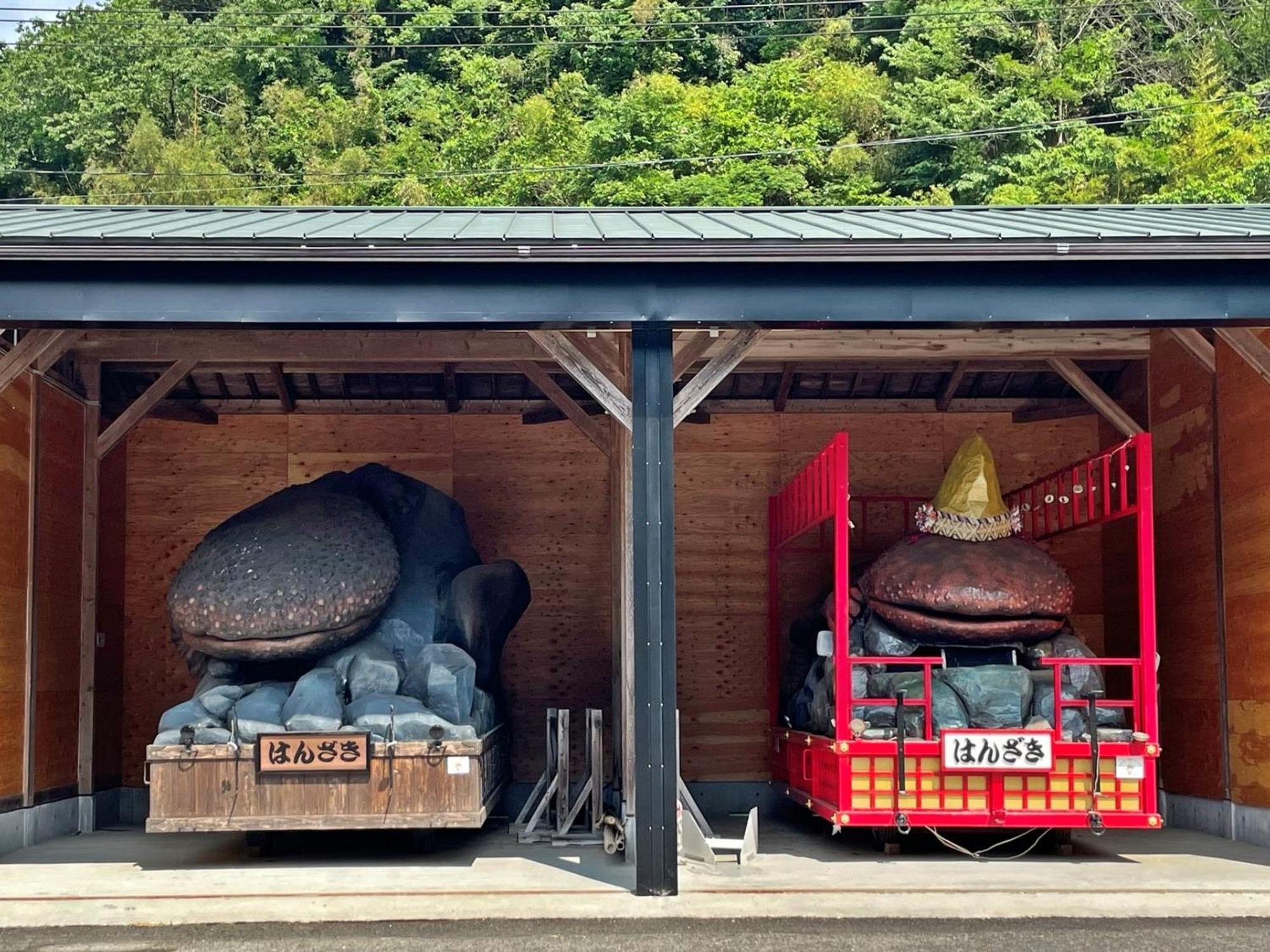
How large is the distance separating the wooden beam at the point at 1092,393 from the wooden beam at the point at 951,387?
1.04m

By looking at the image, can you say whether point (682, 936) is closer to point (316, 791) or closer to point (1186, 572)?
point (316, 791)

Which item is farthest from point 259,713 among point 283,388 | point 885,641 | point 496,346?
point 283,388

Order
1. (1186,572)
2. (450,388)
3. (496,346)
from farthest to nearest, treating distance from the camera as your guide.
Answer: (450,388) → (1186,572) → (496,346)

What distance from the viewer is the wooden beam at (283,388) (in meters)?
12.7

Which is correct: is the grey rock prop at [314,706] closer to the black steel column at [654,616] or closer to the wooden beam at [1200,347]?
the black steel column at [654,616]

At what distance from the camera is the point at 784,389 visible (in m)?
13.1

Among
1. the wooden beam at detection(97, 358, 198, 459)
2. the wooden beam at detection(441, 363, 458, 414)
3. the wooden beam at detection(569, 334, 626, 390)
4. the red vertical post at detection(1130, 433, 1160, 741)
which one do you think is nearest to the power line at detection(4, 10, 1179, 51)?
the wooden beam at detection(441, 363, 458, 414)

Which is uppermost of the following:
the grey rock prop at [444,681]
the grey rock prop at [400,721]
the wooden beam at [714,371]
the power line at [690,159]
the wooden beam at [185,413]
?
the power line at [690,159]

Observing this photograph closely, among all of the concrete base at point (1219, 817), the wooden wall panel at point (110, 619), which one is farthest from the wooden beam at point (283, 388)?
the concrete base at point (1219, 817)

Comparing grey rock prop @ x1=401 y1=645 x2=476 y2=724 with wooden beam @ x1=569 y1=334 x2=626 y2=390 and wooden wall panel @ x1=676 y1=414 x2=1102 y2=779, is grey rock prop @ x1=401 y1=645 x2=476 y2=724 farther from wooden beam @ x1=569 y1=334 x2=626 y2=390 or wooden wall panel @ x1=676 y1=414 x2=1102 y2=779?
wooden wall panel @ x1=676 y1=414 x2=1102 y2=779

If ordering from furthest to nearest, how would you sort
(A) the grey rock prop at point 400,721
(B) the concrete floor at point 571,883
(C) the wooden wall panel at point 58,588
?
(C) the wooden wall panel at point 58,588
(A) the grey rock prop at point 400,721
(B) the concrete floor at point 571,883

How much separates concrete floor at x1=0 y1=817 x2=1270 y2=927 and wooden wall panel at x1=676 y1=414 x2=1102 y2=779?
2.47m

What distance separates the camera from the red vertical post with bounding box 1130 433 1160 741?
362 inches

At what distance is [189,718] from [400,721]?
131 cm
